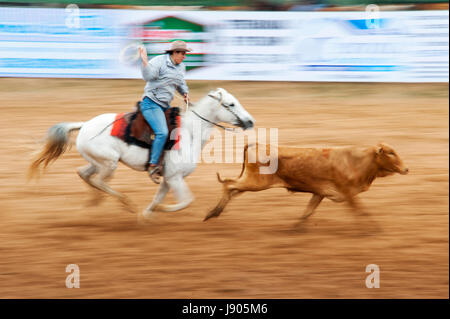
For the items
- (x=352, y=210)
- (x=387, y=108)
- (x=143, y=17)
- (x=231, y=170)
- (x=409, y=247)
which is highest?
(x=143, y=17)

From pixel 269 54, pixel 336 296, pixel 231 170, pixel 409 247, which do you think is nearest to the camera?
pixel 336 296

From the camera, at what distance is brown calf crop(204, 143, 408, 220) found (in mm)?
6750

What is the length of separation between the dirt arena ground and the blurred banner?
2.84m

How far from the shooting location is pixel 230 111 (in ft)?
22.9

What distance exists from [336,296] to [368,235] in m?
1.66

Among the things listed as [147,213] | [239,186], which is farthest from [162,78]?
[147,213]

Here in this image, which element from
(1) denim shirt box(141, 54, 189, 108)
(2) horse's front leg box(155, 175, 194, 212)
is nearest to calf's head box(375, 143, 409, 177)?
(2) horse's front leg box(155, 175, 194, 212)

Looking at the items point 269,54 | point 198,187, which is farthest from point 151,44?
point 198,187

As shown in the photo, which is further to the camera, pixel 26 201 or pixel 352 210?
pixel 26 201

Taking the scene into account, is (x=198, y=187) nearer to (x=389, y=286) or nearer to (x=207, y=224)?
(x=207, y=224)

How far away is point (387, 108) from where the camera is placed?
13.3m

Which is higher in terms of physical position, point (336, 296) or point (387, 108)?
point (387, 108)
